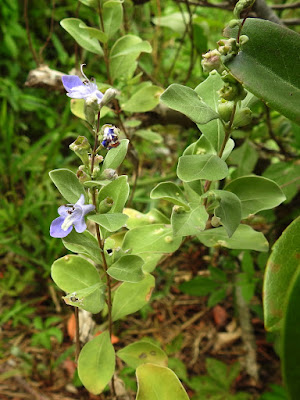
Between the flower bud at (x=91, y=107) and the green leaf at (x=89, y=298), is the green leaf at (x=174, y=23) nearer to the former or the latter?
the flower bud at (x=91, y=107)

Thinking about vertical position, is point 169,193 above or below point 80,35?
below

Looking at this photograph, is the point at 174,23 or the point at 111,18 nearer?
the point at 111,18

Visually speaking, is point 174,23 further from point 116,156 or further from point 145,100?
point 116,156

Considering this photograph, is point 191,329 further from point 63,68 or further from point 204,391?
point 63,68

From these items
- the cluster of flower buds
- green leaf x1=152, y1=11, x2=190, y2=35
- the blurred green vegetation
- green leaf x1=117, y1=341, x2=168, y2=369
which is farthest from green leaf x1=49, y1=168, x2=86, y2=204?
green leaf x1=152, y1=11, x2=190, y2=35

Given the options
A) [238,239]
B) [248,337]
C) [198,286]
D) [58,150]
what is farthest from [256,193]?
[58,150]

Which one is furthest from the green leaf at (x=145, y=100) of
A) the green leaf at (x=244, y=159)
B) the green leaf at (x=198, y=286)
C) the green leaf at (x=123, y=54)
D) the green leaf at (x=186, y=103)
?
the green leaf at (x=198, y=286)
